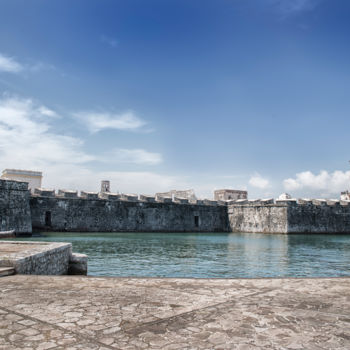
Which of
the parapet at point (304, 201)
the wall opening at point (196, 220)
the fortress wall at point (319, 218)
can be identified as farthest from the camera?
the wall opening at point (196, 220)

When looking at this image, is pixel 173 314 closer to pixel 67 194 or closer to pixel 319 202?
pixel 67 194

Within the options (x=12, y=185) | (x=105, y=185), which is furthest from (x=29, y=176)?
(x=12, y=185)

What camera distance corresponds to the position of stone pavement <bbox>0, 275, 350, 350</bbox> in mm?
2518

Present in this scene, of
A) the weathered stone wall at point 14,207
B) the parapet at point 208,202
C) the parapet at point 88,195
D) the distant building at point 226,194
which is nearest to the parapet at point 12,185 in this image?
the weathered stone wall at point 14,207

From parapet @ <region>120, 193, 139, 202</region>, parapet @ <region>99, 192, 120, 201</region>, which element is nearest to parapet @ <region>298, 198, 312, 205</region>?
parapet @ <region>120, 193, 139, 202</region>

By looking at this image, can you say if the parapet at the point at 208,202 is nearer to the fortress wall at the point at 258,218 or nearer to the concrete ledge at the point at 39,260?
the fortress wall at the point at 258,218

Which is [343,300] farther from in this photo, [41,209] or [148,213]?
[148,213]

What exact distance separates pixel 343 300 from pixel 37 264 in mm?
4647

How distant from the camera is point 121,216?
27.9 metres

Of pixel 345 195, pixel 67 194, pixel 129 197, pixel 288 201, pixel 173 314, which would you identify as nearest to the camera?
pixel 173 314

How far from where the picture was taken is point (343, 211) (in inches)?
1194

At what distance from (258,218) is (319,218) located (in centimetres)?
501

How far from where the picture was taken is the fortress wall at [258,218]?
1128 inches

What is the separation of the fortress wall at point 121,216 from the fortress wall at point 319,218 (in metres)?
6.15
